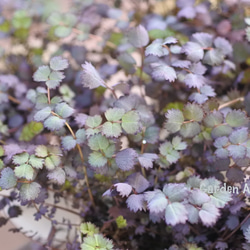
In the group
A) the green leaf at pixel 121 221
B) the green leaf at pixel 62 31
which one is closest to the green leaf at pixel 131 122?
the green leaf at pixel 121 221

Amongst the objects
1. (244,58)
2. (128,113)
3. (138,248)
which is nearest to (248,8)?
(244,58)

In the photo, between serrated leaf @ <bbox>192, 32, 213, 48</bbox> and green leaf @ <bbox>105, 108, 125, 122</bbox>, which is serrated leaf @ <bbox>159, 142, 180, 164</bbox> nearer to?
green leaf @ <bbox>105, 108, 125, 122</bbox>

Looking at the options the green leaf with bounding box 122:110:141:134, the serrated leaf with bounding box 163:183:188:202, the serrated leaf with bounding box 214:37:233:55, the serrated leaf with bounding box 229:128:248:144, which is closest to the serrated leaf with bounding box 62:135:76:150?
the green leaf with bounding box 122:110:141:134

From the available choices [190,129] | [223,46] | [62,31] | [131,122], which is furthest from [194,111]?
[62,31]

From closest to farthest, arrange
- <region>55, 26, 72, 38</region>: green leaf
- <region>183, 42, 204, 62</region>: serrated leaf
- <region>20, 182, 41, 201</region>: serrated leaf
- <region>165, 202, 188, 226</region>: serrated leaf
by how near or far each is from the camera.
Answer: <region>165, 202, 188, 226</region>: serrated leaf < <region>20, 182, 41, 201</region>: serrated leaf < <region>183, 42, 204, 62</region>: serrated leaf < <region>55, 26, 72, 38</region>: green leaf

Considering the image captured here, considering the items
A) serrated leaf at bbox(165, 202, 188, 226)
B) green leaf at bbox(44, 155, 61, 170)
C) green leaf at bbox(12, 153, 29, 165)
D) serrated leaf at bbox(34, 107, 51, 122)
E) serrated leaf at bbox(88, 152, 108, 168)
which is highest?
serrated leaf at bbox(34, 107, 51, 122)

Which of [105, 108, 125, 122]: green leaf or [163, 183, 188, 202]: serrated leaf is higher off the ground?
[105, 108, 125, 122]: green leaf

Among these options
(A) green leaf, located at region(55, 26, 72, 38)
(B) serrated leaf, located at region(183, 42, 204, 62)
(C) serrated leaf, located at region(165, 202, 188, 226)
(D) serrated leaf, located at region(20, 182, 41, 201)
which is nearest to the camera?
(C) serrated leaf, located at region(165, 202, 188, 226)
